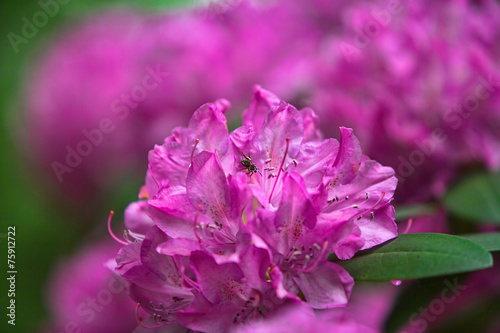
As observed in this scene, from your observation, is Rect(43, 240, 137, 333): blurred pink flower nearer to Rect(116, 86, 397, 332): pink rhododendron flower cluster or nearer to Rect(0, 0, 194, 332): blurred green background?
Rect(0, 0, 194, 332): blurred green background

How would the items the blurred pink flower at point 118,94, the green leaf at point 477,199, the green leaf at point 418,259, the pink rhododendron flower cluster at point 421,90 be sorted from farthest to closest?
the blurred pink flower at point 118,94, the pink rhododendron flower cluster at point 421,90, the green leaf at point 477,199, the green leaf at point 418,259

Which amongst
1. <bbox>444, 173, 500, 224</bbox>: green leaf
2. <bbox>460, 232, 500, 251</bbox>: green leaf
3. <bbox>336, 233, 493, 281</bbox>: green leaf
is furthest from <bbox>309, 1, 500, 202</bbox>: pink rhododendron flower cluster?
<bbox>336, 233, 493, 281</bbox>: green leaf

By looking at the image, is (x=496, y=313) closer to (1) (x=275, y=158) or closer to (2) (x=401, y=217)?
(2) (x=401, y=217)

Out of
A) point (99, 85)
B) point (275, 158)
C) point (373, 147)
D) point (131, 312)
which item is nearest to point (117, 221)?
point (131, 312)

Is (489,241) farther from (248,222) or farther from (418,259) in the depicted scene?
(248,222)

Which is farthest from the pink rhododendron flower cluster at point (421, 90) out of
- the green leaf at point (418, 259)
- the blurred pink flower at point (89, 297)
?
the blurred pink flower at point (89, 297)

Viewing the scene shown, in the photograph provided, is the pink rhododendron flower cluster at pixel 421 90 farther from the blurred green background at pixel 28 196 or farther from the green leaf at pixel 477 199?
the blurred green background at pixel 28 196
